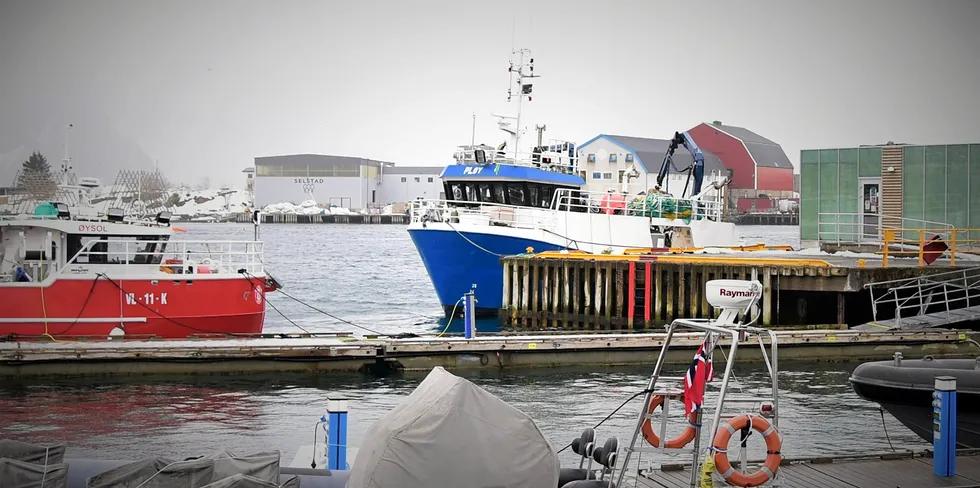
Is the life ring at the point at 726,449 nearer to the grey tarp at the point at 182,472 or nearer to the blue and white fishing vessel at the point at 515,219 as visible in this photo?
the grey tarp at the point at 182,472

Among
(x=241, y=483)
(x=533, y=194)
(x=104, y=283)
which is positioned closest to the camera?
(x=241, y=483)

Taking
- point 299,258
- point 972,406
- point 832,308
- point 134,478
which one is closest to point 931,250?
point 832,308

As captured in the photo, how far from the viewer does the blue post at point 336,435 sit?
9984 mm

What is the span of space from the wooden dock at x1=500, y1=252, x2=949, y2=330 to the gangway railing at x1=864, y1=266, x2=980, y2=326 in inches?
12.4

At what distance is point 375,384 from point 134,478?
11108 millimetres

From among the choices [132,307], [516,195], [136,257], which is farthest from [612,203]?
[132,307]

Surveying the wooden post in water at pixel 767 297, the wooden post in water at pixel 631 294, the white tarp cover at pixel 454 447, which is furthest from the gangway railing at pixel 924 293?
the white tarp cover at pixel 454 447

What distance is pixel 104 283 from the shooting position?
781 inches

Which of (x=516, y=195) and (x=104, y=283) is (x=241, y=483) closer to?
(x=104, y=283)

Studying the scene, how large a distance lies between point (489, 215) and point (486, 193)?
4.04 ft

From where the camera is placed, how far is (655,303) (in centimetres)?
2498

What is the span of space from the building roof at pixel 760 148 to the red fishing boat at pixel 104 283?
9167 centimetres

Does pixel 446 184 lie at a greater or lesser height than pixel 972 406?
greater

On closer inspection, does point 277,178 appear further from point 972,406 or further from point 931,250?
point 972,406
